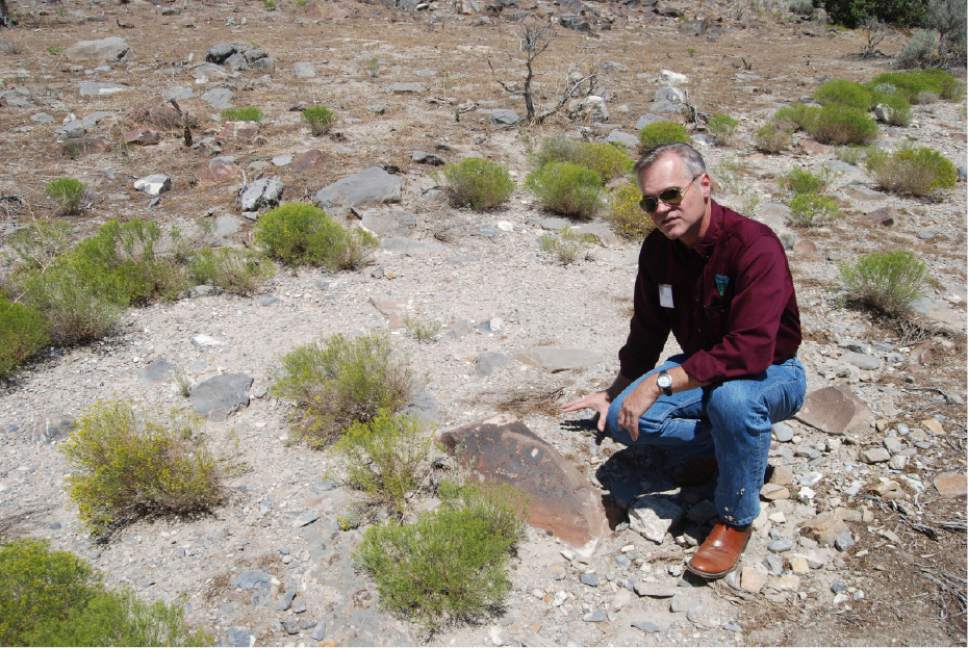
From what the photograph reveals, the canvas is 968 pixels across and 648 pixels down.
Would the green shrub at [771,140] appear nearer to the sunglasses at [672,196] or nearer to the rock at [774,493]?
the rock at [774,493]

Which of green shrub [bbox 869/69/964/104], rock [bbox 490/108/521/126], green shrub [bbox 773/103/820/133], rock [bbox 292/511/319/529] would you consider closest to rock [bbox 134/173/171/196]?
rock [bbox 490/108/521/126]

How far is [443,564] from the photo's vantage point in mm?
2768

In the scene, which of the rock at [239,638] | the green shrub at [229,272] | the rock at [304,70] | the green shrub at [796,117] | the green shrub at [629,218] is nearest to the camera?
the rock at [239,638]

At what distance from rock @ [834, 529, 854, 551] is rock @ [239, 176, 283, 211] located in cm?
593

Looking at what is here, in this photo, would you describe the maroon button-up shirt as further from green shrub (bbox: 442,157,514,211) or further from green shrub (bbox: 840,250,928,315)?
green shrub (bbox: 442,157,514,211)

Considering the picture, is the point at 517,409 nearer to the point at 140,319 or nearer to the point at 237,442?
the point at 237,442

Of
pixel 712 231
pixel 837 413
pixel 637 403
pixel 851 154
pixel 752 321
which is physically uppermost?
pixel 712 231

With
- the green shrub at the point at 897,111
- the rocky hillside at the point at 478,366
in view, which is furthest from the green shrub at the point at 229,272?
the green shrub at the point at 897,111

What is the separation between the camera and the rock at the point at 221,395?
4.10m

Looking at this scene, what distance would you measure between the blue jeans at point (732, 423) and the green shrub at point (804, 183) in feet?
18.6

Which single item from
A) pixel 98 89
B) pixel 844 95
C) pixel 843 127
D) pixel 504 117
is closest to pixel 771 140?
pixel 843 127

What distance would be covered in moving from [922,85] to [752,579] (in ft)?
45.6

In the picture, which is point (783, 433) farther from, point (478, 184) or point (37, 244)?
point (37, 244)

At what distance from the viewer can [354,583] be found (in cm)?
292
